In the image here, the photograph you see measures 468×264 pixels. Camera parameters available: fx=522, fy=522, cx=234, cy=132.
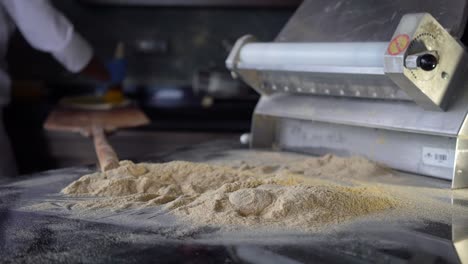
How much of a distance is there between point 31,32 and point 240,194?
158 centimetres

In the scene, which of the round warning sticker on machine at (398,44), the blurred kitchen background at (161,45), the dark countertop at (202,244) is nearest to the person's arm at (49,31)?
the blurred kitchen background at (161,45)

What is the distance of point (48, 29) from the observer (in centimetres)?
211

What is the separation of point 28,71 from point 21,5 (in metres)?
1.20

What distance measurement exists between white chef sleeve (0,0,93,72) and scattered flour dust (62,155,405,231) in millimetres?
1138

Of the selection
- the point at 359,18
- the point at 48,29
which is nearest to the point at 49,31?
the point at 48,29

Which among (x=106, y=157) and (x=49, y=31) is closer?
(x=106, y=157)

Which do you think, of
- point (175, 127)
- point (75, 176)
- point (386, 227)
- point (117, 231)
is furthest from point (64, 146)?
point (386, 227)

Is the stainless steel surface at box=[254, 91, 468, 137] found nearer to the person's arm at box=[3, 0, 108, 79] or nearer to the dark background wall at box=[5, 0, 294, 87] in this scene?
the person's arm at box=[3, 0, 108, 79]

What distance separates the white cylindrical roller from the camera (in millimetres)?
1060

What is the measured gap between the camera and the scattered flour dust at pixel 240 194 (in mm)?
855

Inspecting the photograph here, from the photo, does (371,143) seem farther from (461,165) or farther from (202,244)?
(202,244)

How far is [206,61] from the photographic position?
10.3 feet

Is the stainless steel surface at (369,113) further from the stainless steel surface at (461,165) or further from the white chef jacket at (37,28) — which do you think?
the white chef jacket at (37,28)

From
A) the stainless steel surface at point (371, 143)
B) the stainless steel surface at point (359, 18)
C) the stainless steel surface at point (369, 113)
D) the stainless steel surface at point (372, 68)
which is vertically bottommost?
the stainless steel surface at point (371, 143)
